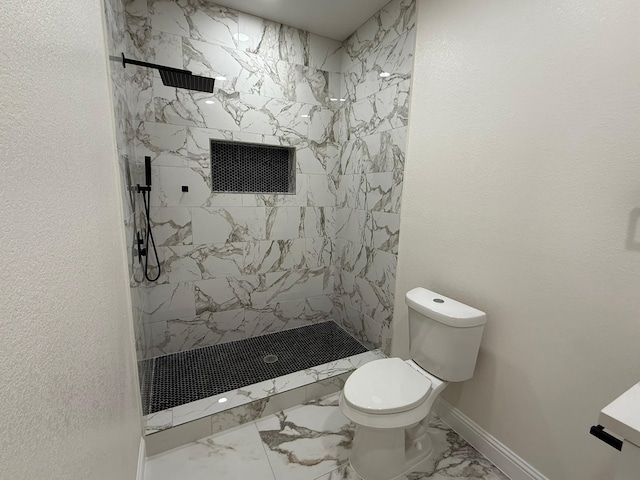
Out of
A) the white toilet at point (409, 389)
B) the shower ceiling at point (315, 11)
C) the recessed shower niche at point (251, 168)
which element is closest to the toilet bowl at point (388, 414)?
the white toilet at point (409, 389)

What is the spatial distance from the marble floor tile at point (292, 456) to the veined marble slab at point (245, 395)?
15 centimetres

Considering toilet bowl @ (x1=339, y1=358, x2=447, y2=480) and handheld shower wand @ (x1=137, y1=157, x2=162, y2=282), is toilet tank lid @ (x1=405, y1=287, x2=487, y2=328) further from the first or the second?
handheld shower wand @ (x1=137, y1=157, x2=162, y2=282)

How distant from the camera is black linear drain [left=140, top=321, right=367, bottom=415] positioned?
189cm

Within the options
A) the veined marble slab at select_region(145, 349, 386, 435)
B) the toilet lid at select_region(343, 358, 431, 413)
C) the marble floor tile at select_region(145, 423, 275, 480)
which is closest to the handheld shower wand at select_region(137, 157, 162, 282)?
the veined marble slab at select_region(145, 349, 386, 435)

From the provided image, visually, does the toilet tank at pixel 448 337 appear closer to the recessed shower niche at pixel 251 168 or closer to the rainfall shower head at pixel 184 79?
the recessed shower niche at pixel 251 168

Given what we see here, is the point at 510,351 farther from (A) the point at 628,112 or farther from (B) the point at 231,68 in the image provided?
(B) the point at 231,68

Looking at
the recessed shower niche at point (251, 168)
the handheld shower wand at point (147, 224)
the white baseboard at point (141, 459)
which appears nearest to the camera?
the white baseboard at point (141, 459)

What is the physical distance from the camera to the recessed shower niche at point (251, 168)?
2332 mm

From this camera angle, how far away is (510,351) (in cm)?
146

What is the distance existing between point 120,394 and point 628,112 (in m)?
2.11

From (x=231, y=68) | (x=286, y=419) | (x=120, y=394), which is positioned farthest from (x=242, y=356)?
(x=231, y=68)

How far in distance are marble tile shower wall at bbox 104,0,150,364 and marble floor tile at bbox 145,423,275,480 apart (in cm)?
46

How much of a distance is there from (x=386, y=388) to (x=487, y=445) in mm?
720

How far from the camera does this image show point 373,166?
2287 millimetres
